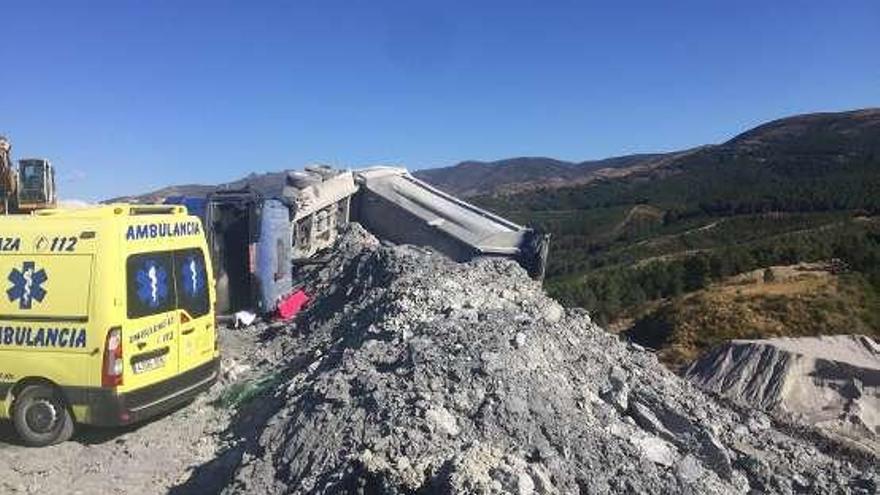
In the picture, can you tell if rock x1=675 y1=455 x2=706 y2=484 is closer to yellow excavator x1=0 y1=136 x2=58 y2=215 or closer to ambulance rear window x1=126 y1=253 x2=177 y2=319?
ambulance rear window x1=126 y1=253 x2=177 y2=319

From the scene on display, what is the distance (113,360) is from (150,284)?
79cm

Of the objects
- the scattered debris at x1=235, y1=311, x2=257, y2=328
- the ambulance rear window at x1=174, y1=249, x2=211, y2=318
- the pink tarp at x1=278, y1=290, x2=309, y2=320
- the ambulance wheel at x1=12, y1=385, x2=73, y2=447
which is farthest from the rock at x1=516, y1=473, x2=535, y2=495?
the pink tarp at x1=278, y1=290, x2=309, y2=320

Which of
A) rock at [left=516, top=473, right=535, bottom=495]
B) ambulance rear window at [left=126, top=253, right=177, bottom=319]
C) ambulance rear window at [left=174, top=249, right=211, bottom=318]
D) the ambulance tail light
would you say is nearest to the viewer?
rock at [left=516, top=473, right=535, bottom=495]

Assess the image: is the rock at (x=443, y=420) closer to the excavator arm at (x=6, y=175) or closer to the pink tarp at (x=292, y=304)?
the pink tarp at (x=292, y=304)

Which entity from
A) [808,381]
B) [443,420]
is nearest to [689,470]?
[443,420]

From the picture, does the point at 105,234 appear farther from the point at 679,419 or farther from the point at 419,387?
the point at 679,419

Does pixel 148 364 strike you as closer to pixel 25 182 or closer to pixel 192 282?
pixel 192 282

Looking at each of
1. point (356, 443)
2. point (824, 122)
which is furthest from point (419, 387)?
point (824, 122)

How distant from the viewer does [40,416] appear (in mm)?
8438

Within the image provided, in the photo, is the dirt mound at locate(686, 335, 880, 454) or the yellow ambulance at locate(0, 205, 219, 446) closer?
the yellow ambulance at locate(0, 205, 219, 446)

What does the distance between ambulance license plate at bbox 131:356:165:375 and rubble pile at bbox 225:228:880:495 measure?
1.14 m

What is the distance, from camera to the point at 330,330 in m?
11.6

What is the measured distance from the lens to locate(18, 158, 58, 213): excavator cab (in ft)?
55.2

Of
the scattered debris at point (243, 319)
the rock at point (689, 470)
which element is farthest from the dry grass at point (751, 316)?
the rock at point (689, 470)
